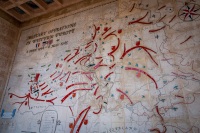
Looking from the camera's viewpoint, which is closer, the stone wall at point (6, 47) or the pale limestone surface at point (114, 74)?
the pale limestone surface at point (114, 74)

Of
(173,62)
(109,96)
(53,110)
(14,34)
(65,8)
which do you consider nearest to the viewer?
(173,62)

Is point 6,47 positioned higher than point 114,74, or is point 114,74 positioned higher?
point 6,47

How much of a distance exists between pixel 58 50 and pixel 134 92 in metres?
1.56

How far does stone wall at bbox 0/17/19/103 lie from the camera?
9.31 ft

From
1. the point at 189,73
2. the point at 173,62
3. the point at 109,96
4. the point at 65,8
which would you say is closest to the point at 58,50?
the point at 65,8

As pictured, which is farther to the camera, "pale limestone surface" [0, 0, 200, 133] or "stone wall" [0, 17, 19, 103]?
"stone wall" [0, 17, 19, 103]

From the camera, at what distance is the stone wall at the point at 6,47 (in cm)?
284

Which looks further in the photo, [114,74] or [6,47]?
[6,47]

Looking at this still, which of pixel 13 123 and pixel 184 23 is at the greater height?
pixel 184 23

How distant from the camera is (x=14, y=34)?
3.22m

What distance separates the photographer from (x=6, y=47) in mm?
2979

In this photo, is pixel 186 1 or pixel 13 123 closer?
pixel 186 1

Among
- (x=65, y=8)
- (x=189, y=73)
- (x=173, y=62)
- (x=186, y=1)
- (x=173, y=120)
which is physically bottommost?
(x=173, y=120)

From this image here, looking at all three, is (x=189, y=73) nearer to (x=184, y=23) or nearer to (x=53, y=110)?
(x=184, y=23)
